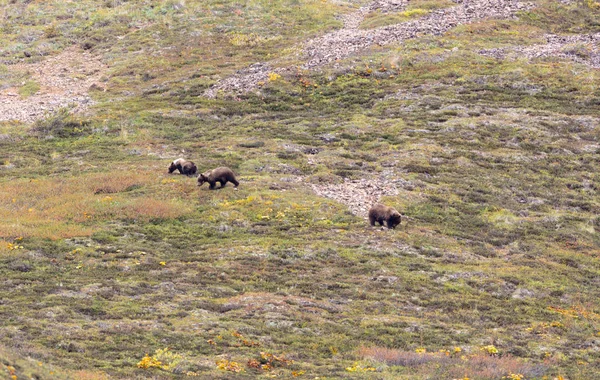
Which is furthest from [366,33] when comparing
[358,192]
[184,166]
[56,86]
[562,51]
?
[358,192]

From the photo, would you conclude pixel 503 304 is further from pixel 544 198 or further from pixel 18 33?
pixel 18 33

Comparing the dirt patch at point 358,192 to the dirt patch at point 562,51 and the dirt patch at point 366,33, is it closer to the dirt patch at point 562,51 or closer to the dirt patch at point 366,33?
the dirt patch at point 366,33

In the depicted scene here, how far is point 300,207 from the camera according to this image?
1459 inches

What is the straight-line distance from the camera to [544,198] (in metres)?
40.7

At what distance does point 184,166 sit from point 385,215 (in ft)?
37.8

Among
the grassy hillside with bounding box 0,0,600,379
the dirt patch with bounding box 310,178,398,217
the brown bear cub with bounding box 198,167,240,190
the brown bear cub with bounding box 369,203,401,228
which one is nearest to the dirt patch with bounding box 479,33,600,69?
the grassy hillside with bounding box 0,0,600,379

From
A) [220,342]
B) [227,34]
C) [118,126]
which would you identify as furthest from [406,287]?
[227,34]

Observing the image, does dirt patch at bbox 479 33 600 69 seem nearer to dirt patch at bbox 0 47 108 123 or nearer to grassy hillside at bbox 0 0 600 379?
grassy hillside at bbox 0 0 600 379

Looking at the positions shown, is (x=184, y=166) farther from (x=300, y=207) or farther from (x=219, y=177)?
(x=300, y=207)

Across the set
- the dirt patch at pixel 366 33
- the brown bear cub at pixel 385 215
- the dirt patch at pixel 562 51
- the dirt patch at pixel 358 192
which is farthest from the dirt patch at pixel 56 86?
the dirt patch at pixel 562 51

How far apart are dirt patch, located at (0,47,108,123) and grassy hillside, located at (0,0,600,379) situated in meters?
0.91

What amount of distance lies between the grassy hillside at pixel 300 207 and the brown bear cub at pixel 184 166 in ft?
3.52

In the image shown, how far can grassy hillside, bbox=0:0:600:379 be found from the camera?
76.0 feet

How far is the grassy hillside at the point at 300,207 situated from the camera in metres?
23.2
